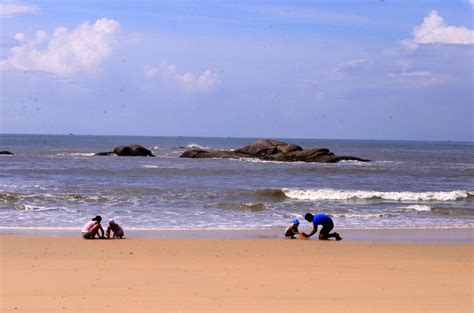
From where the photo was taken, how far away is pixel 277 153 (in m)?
56.5

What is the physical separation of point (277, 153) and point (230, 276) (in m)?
45.5

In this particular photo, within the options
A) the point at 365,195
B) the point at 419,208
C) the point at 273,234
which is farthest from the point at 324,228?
the point at 365,195

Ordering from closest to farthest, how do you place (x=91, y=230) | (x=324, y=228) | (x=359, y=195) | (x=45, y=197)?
1. (x=91, y=230)
2. (x=324, y=228)
3. (x=45, y=197)
4. (x=359, y=195)

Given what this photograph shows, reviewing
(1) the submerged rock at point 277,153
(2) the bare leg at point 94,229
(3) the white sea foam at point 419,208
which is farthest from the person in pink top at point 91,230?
(1) the submerged rock at point 277,153

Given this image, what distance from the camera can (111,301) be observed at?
905cm

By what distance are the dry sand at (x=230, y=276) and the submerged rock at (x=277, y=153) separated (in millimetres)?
38740

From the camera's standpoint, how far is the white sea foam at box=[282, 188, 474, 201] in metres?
29.1

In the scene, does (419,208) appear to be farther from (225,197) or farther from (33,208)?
(33,208)

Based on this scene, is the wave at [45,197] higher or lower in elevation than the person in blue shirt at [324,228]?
lower

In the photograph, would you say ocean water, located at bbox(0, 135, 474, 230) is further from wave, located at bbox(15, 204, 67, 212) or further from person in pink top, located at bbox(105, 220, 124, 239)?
person in pink top, located at bbox(105, 220, 124, 239)

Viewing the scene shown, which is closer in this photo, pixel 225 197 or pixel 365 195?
pixel 225 197

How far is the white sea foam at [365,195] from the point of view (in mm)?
29094

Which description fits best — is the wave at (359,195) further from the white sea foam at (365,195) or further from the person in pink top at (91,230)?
the person in pink top at (91,230)

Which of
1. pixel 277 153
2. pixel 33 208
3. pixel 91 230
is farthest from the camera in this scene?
pixel 277 153
